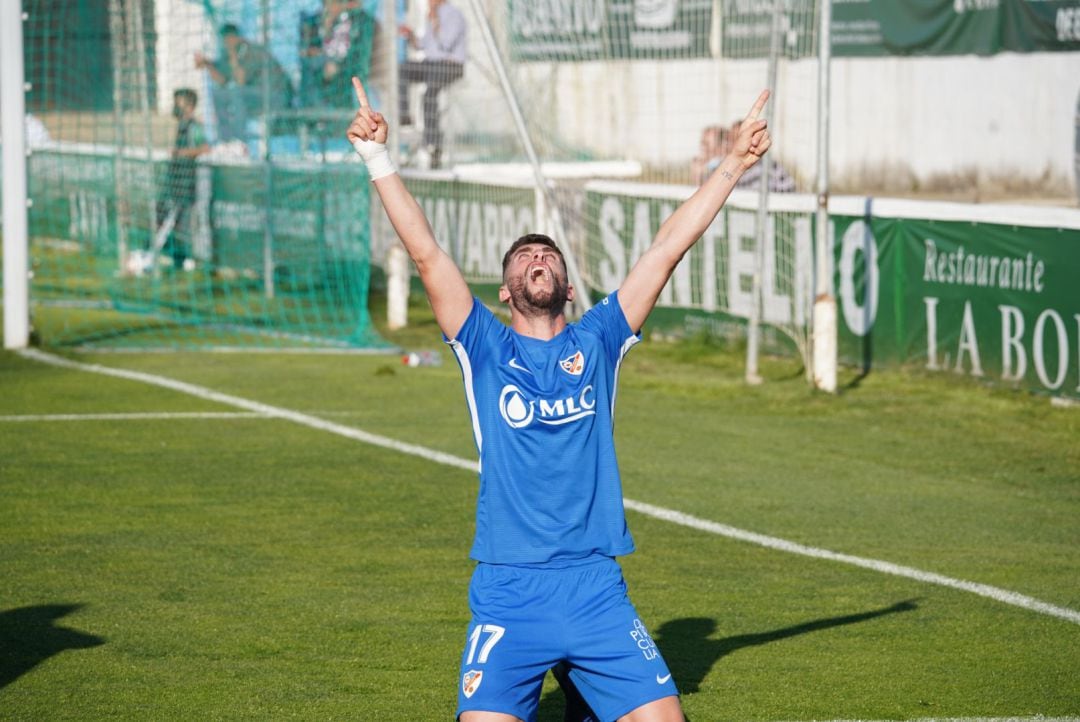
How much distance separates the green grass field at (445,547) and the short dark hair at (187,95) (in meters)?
6.02

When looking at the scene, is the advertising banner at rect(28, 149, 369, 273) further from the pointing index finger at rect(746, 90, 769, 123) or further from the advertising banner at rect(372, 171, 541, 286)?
the pointing index finger at rect(746, 90, 769, 123)

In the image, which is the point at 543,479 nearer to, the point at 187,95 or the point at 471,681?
the point at 471,681

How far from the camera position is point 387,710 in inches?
235

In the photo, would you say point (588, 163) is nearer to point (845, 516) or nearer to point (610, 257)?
point (610, 257)

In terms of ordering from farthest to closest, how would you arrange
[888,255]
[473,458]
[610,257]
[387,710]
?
[610,257]
[888,255]
[473,458]
[387,710]

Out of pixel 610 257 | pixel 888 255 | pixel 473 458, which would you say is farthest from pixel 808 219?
pixel 473 458

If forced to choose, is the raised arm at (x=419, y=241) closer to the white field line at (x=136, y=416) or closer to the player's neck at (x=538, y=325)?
the player's neck at (x=538, y=325)

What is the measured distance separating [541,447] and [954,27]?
58.8ft

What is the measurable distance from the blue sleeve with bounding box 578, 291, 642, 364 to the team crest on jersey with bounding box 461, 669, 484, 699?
1.07 meters

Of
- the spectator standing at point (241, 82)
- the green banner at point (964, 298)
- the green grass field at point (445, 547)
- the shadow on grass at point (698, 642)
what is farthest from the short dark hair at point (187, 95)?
the shadow on grass at point (698, 642)

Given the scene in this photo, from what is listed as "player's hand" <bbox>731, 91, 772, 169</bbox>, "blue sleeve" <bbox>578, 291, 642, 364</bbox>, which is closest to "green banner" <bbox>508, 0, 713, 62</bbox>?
"player's hand" <bbox>731, 91, 772, 169</bbox>

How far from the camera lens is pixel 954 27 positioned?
21.5 meters

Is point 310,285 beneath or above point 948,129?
beneath

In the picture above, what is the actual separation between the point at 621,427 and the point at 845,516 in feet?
9.88
